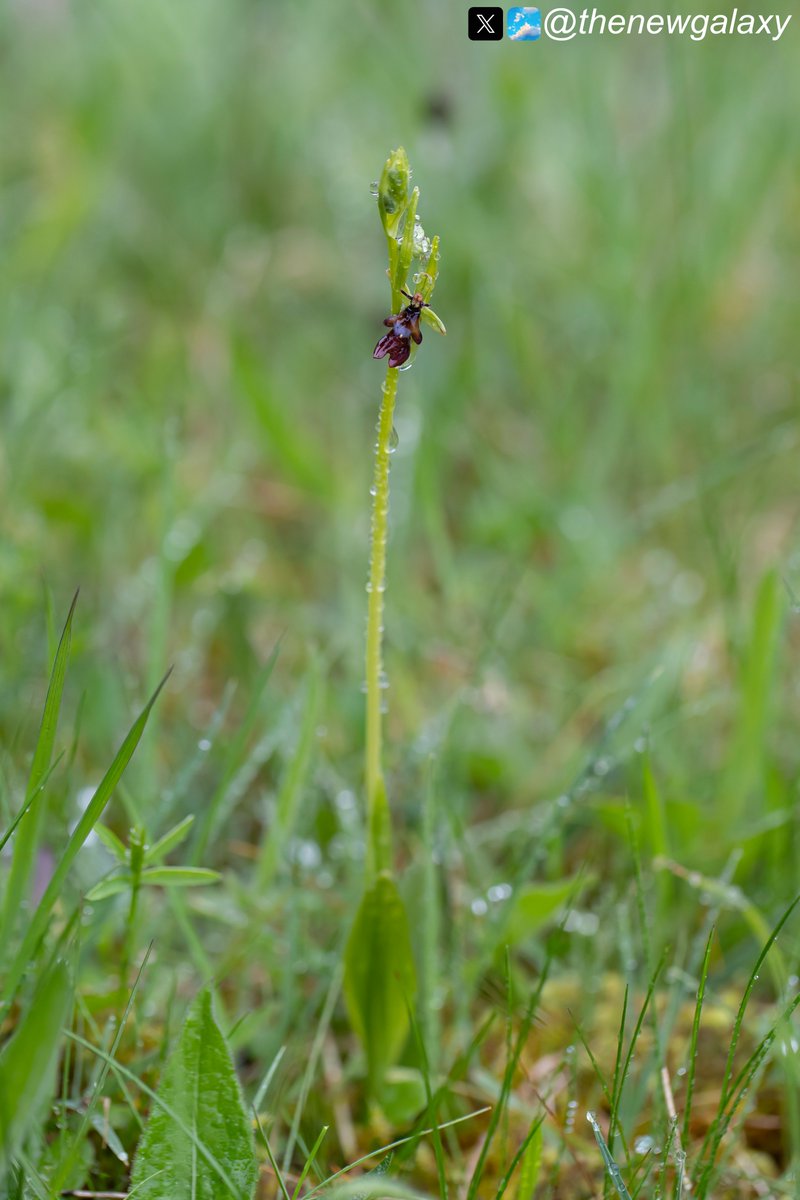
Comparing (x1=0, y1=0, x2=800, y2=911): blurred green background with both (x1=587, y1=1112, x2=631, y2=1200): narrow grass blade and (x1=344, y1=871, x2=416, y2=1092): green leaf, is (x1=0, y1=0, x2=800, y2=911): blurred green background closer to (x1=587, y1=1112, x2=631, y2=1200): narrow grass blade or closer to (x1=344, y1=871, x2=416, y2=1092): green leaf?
(x1=344, y1=871, x2=416, y2=1092): green leaf

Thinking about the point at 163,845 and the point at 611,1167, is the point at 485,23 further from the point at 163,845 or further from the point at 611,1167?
the point at 611,1167

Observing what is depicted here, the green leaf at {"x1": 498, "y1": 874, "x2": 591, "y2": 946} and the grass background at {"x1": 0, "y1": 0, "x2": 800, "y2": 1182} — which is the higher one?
the grass background at {"x1": 0, "y1": 0, "x2": 800, "y2": 1182}

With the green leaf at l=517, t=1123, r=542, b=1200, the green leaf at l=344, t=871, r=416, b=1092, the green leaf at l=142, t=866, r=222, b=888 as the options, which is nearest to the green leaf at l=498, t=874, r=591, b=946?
the green leaf at l=344, t=871, r=416, b=1092

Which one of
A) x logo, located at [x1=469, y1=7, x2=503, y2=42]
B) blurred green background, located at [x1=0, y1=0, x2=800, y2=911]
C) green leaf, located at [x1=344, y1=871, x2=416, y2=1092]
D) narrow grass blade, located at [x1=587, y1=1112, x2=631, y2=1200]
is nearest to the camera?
narrow grass blade, located at [x1=587, y1=1112, x2=631, y2=1200]

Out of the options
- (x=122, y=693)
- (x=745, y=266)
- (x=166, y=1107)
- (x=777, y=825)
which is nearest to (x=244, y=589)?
(x=122, y=693)

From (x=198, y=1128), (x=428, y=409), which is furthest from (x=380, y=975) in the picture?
(x=428, y=409)

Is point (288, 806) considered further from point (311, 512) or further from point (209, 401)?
point (209, 401)
